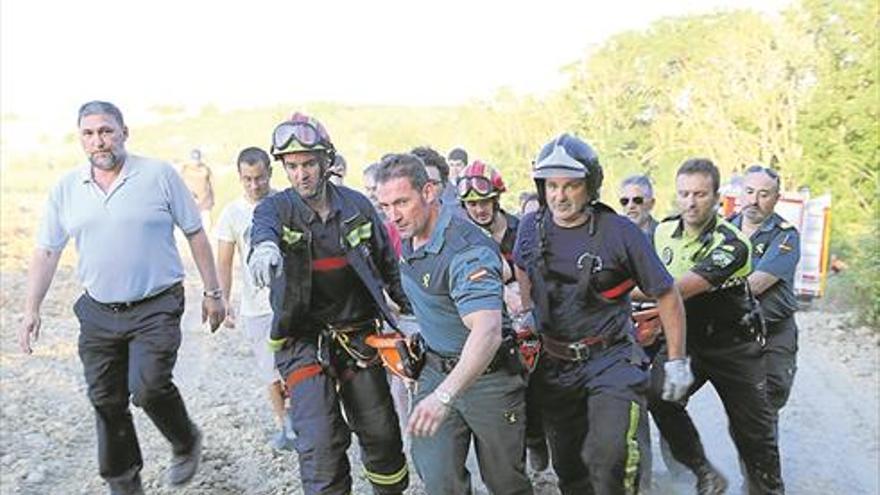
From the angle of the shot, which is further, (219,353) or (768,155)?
(768,155)

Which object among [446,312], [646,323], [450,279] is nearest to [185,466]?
[446,312]

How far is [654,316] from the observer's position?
5.75 m

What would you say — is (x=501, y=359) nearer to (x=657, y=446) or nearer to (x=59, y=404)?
(x=657, y=446)

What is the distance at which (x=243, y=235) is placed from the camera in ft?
22.2

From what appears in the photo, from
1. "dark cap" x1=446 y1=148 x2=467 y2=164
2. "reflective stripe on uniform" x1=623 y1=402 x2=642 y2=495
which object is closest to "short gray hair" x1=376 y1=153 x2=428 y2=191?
"reflective stripe on uniform" x1=623 y1=402 x2=642 y2=495

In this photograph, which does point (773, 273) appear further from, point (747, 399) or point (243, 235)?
point (243, 235)

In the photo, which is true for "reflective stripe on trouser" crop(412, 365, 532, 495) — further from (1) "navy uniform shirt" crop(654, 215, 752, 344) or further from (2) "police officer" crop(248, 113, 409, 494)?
(1) "navy uniform shirt" crop(654, 215, 752, 344)

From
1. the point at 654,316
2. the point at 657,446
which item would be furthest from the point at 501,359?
the point at 657,446

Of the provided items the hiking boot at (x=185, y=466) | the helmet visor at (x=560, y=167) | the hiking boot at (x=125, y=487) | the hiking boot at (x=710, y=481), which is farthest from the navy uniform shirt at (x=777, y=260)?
the hiking boot at (x=125, y=487)

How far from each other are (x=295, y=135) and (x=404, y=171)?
0.76 metres

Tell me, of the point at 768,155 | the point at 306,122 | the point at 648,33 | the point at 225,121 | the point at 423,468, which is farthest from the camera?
the point at 225,121

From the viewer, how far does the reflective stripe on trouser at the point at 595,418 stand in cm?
465

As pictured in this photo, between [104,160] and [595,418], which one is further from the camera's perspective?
[104,160]

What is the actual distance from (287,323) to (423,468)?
102 centimetres
